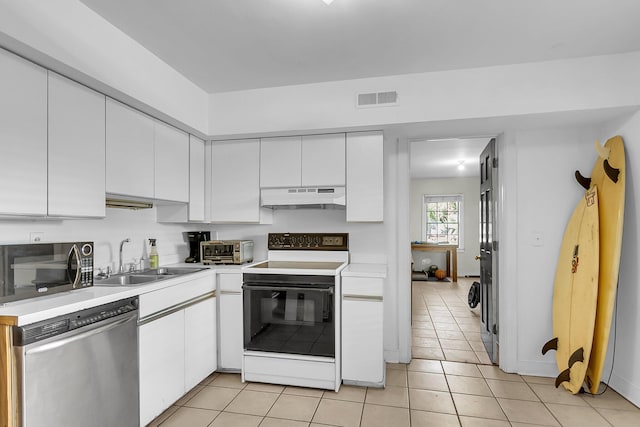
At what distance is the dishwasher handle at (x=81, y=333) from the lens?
155cm

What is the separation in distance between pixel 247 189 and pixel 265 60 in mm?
1157

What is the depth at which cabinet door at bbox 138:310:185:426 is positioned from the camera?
216 centimetres

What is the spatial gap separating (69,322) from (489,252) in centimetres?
344

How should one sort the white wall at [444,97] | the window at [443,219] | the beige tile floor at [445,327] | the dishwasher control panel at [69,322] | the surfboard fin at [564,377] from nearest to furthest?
the dishwasher control panel at [69,322] → the white wall at [444,97] → the surfboard fin at [564,377] → the beige tile floor at [445,327] → the window at [443,219]

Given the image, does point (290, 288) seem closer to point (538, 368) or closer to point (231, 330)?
point (231, 330)

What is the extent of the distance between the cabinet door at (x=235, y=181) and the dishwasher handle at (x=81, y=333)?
1.37 m

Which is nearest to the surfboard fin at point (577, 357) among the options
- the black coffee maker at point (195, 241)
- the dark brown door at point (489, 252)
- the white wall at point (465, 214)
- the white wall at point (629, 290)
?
the white wall at point (629, 290)

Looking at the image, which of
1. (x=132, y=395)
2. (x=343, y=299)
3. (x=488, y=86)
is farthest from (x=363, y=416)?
(x=488, y=86)

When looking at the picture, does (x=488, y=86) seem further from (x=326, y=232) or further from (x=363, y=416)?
(x=363, y=416)

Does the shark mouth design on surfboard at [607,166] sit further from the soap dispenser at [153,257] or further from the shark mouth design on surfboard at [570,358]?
the soap dispenser at [153,257]

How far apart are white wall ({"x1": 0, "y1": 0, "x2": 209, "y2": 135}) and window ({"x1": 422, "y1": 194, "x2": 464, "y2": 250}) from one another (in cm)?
672

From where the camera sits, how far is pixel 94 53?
199 cm

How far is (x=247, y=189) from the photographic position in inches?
129

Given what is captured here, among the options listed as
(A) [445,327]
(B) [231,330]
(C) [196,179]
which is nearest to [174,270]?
(B) [231,330]
